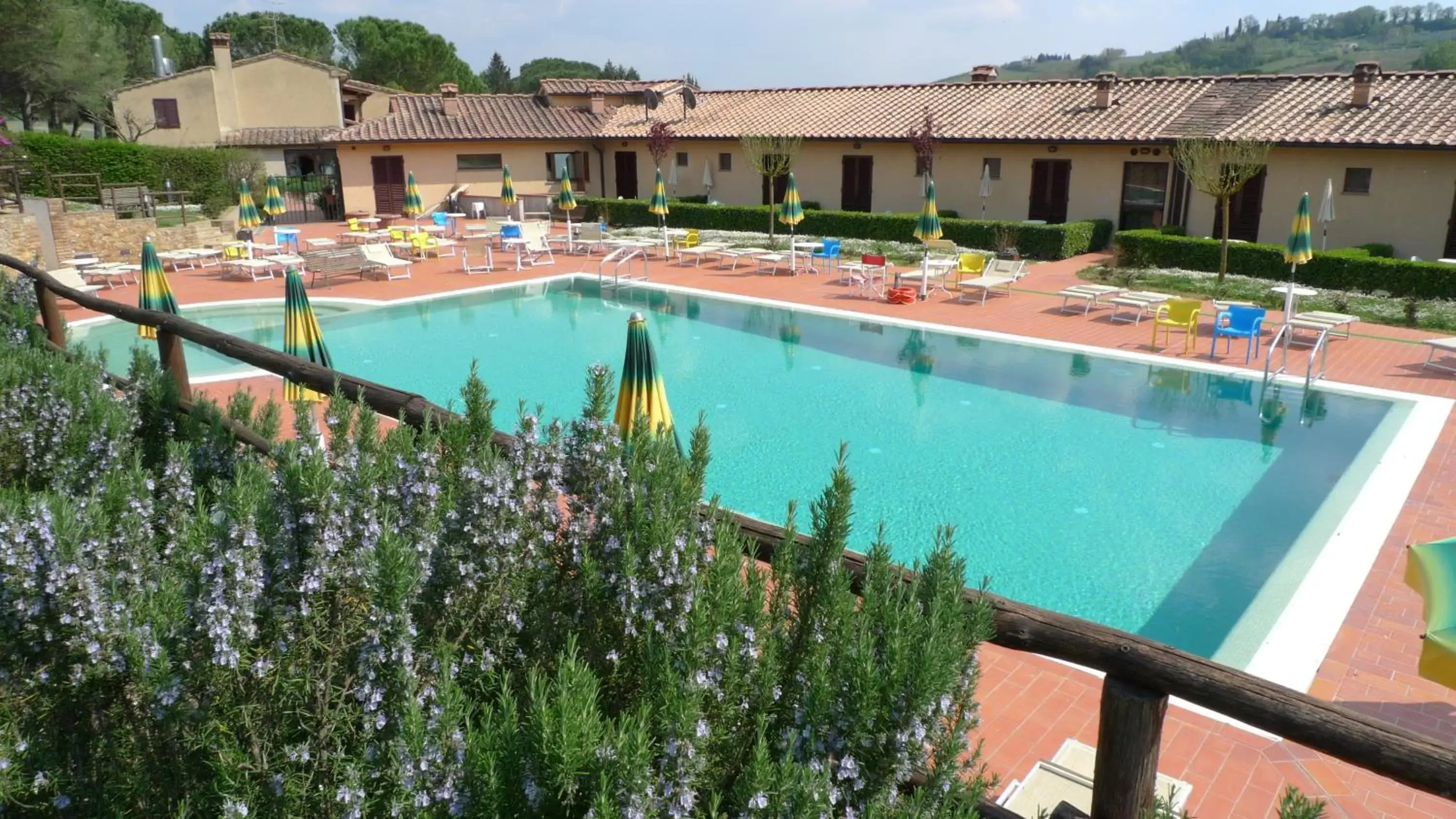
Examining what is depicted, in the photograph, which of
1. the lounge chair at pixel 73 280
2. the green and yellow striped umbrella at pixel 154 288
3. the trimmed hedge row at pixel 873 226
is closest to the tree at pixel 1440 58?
the trimmed hedge row at pixel 873 226

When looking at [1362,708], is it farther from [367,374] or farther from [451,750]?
[367,374]

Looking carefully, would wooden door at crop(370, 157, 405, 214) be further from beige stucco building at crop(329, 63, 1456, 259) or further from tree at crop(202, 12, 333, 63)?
tree at crop(202, 12, 333, 63)

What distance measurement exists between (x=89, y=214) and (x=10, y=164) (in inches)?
75.9

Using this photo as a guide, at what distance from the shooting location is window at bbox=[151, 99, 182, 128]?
39.8 metres

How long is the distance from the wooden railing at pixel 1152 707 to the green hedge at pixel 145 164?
33.8 metres

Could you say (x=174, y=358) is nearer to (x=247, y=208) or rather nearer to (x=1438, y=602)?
(x=1438, y=602)

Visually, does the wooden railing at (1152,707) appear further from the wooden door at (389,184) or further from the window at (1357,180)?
the wooden door at (389,184)

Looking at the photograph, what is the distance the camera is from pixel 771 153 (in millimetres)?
26734

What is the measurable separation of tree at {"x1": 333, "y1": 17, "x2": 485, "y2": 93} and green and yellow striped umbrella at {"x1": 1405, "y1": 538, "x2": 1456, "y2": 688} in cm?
6718

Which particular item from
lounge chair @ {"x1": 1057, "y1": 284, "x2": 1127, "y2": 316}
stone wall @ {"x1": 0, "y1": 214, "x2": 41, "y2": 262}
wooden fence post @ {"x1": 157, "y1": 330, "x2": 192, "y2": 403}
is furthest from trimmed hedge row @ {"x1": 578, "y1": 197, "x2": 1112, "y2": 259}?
wooden fence post @ {"x1": 157, "y1": 330, "x2": 192, "y2": 403}

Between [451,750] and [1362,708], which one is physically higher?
[451,750]

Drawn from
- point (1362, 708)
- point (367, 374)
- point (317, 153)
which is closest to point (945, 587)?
point (1362, 708)

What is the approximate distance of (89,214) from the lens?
23.4m

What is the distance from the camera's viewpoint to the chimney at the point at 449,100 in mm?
36719
